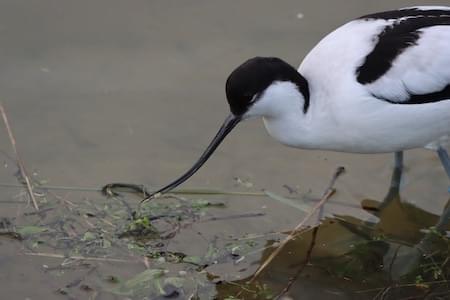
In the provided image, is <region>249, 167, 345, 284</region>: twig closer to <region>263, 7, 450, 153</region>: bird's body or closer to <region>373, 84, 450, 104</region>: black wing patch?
<region>263, 7, 450, 153</region>: bird's body

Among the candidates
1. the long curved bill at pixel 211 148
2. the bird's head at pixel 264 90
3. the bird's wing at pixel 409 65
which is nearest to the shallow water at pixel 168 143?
the long curved bill at pixel 211 148

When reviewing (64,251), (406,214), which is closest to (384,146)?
(406,214)

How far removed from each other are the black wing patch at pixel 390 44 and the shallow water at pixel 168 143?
79 centimetres

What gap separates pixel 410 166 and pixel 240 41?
1.24 metres

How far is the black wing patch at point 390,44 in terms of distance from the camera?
3967mm

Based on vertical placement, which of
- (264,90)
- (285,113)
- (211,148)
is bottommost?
(211,148)

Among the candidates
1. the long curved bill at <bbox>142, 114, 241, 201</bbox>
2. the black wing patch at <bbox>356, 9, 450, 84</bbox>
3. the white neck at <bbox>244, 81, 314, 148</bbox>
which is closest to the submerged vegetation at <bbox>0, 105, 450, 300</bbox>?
the long curved bill at <bbox>142, 114, 241, 201</bbox>

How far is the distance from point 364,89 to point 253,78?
1.47 feet

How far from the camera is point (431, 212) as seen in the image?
4.55 metres

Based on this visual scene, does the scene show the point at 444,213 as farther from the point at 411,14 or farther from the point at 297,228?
the point at 411,14

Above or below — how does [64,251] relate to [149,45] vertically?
below

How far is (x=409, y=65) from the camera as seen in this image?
13.0 ft

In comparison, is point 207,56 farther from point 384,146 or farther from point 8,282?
point 8,282

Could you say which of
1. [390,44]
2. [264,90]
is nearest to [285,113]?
[264,90]
